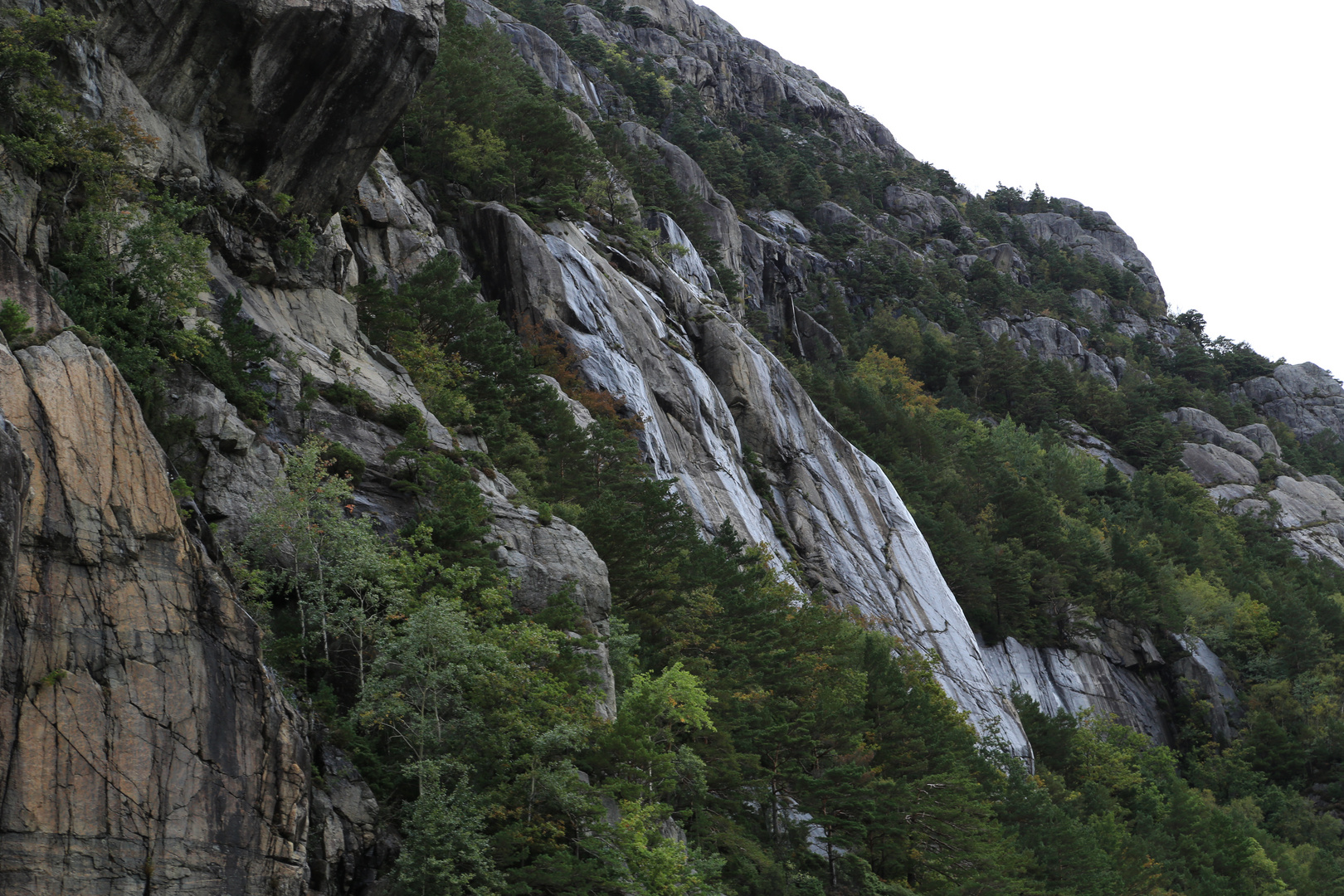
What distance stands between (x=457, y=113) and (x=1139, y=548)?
50894mm

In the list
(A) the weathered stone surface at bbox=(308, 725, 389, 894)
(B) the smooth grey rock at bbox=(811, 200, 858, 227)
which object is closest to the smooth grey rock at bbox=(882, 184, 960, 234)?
(B) the smooth grey rock at bbox=(811, 200, 858, 227)

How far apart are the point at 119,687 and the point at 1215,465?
95.3 meters

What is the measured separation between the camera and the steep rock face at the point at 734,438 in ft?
132

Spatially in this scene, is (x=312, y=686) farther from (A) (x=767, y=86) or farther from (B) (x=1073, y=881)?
(A) (x=767, y=86)

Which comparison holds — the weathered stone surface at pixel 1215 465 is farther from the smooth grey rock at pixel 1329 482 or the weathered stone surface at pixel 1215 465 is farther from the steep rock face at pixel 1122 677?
the steep rock face at pixel 1122 677

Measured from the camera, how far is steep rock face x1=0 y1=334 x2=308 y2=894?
9.42 metres

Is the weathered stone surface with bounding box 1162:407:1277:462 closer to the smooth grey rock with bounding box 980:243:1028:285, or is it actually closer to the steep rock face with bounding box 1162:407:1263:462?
the steep rock face with bounding box 1162:407:1263:462

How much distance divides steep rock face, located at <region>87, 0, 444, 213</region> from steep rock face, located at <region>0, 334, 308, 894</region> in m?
14.0

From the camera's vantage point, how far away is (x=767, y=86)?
13288 centimetres

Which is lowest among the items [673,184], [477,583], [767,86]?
[477,583]

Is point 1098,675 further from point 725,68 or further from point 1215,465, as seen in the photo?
point 725,68

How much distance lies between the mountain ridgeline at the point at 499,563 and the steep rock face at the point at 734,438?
241 millimetres

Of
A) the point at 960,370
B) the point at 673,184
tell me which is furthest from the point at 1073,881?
the point at 960,370

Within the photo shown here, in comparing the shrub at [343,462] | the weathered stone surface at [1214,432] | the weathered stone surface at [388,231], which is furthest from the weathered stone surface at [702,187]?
the shrub at [343,462]
